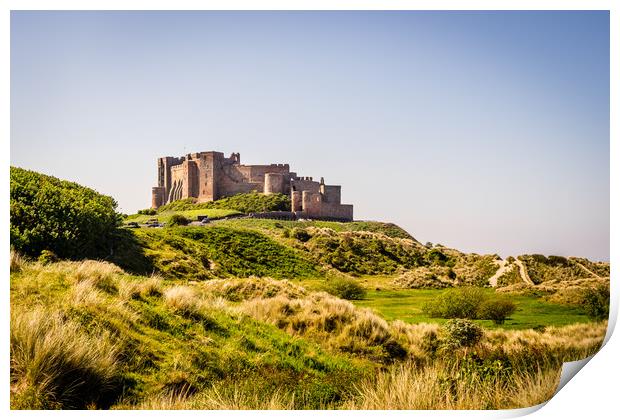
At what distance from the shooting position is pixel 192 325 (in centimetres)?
707

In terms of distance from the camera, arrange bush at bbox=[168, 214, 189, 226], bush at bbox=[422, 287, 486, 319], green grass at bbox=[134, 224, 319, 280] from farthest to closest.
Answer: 1. bush at bbox=[168, 214, 189, 226]
2. green grass at bbox=[134, 224, 319, 280]
3. bush at bbox=[422, 287, 486, 319]

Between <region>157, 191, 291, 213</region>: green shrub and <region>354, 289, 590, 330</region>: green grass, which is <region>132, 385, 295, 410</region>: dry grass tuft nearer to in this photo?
<region>354, 289, 590, 330</region>: green grass

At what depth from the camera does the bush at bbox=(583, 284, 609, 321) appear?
26.6 ft

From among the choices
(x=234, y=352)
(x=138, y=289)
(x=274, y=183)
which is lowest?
(x=234, y=352)

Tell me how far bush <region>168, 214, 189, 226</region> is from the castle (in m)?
0.42

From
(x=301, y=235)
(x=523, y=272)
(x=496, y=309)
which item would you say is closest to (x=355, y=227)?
(x=301, y=235)

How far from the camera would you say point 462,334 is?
7.68 m

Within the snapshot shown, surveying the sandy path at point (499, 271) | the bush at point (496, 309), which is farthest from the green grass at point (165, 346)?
the sandy path at point (499, 271)

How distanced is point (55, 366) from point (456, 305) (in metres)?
5.51

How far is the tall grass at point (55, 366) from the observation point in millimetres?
5160

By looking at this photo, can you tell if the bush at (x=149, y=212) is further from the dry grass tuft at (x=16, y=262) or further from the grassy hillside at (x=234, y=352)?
the dry grass tuft at (x=16, y=262)

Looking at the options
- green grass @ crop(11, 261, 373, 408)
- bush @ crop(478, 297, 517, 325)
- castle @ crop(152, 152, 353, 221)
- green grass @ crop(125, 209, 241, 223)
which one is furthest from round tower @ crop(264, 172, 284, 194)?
green grass @ crop(11, 261, 373, 408)

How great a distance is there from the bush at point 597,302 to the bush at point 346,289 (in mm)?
3326

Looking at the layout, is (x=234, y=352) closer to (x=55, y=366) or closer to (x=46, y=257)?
(x=55, y=366)
